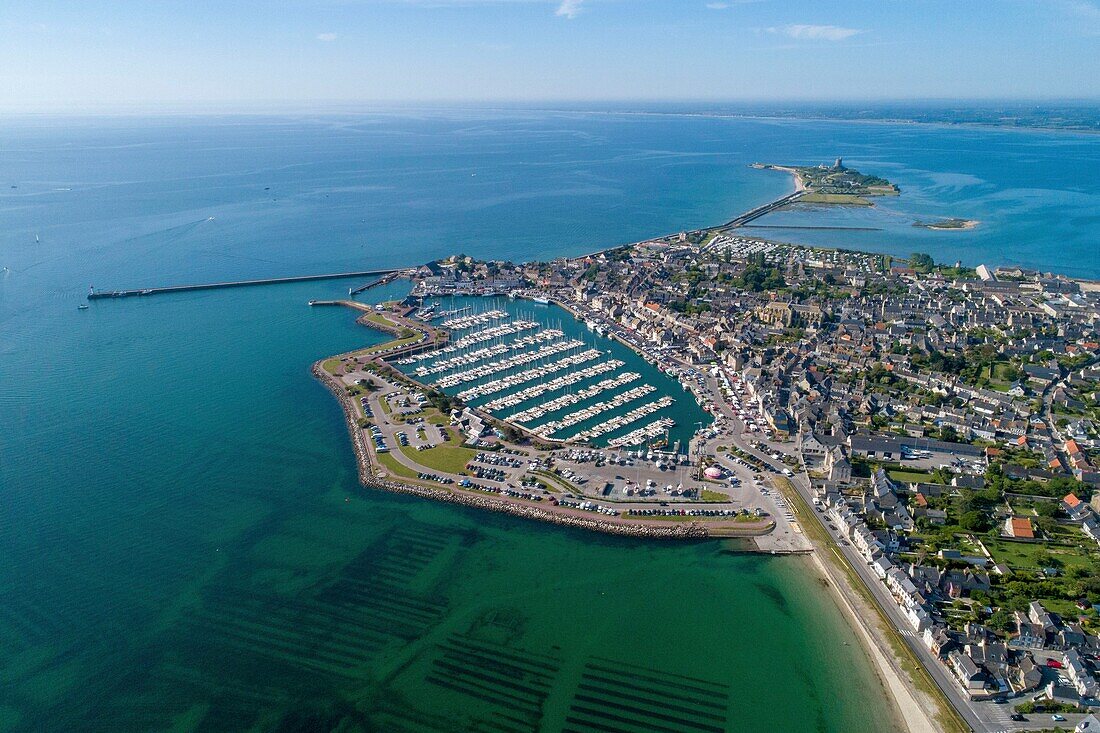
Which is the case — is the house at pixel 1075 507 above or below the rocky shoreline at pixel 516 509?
above

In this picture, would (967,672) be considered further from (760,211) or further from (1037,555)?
(760,211)

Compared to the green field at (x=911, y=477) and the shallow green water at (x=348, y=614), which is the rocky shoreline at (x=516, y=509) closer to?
the shallow green water at (x=348, y=614)

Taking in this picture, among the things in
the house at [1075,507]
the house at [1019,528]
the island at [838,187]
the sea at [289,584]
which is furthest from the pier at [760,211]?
the house at [1019,528]

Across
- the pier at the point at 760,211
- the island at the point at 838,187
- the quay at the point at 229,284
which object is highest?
the island at the point at 838,187

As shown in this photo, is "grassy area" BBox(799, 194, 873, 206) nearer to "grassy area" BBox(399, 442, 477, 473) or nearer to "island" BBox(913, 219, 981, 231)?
"island" BBox(913, 219, 981, 231)

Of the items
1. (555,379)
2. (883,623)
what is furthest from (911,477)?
(555,379)

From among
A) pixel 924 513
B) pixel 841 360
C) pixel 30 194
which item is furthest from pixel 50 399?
pixel 30 194
